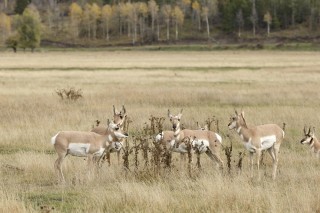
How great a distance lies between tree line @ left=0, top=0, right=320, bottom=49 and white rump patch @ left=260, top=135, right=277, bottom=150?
410ft

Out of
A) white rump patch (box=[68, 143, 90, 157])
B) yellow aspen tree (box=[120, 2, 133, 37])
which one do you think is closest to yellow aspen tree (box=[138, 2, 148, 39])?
yellow aspen tree (box=[120, 2, 133, 37])

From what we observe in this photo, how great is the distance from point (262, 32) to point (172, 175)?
137771mm

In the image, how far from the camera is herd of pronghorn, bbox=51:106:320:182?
13.2m

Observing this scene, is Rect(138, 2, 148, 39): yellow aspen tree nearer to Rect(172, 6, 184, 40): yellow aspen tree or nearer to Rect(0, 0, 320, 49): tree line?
Rect(0, 0, 320, 49): tree line

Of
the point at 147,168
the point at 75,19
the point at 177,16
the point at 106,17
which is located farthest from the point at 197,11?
the point at 147,168

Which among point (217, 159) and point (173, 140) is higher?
point (173, 140)

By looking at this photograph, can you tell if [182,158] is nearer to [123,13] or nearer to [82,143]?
[82,143]

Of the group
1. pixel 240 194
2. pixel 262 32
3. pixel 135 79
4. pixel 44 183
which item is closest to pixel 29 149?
pixel 44 183

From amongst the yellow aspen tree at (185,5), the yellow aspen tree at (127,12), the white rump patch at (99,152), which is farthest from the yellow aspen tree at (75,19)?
the white rump patch at (99,152)

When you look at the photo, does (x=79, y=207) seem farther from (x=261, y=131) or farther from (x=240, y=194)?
(x=261, y=131)

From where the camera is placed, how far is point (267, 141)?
1423cm

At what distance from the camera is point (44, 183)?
1352cm

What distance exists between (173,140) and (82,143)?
242cm

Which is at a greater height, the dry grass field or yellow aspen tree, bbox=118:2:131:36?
yellow aspen tree, bbox=118:2:131:36
